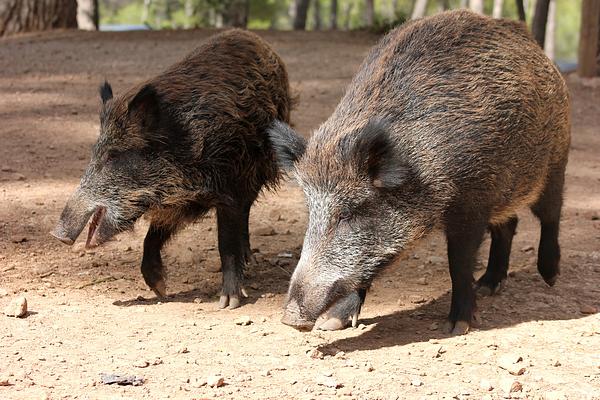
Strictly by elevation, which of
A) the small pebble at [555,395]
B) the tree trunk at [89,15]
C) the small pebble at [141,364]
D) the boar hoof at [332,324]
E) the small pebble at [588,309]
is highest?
the tree trunk at [89,15]

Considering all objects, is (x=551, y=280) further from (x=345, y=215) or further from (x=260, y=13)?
(x=260, y=13)

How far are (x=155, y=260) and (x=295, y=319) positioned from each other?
163cm

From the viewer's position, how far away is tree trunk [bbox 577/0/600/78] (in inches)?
482

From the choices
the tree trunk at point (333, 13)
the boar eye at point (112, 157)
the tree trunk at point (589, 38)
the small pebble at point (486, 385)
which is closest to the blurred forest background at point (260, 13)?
the tree trunk at point (333, 13)

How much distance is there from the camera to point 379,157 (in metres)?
4.47

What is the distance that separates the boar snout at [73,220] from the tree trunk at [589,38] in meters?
8.98

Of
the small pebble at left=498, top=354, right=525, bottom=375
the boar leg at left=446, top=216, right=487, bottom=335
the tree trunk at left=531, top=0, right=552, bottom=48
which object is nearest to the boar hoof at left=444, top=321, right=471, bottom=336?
the boar leg at left=446, top=216, right=487, bottom=335

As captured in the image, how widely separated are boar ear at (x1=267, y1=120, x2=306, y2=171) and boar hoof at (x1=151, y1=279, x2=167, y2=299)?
4.36 ft

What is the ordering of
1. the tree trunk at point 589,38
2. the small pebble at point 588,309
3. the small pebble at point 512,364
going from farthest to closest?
the tree trunk at point 589,38, the small pebble at point 588,309, the small pebble at point 512,364

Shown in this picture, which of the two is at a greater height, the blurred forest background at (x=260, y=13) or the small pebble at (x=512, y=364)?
the blurred forest background at (x=260, y=13)

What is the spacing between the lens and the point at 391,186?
4.48 m

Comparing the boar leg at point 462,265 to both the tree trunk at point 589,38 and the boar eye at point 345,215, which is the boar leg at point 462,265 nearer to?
the boar eye at point 345,215

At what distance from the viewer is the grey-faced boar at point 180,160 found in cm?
538

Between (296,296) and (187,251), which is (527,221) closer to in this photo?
(187,251)
